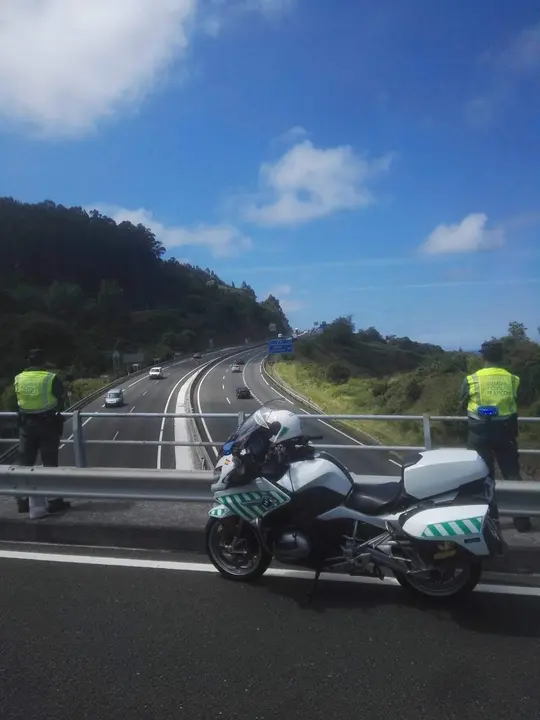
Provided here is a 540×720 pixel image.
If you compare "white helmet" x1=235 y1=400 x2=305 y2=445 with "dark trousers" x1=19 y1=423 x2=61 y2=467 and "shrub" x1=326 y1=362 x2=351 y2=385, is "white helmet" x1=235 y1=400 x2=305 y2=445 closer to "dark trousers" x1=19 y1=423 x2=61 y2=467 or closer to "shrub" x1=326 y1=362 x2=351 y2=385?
"dark trousers" x1=19 y1=423 x2=61 y2=467

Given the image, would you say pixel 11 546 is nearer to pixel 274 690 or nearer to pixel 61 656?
pixel 61 656

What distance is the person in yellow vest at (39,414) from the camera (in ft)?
22.1

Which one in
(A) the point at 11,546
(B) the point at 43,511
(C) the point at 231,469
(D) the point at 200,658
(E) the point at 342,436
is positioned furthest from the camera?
(E) the point at 342,436

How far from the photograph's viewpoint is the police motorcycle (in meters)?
4.32

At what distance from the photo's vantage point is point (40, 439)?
22.9ft

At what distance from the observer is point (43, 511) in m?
6.41

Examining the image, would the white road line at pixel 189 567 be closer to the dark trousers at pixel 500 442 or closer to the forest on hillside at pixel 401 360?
the dark trousers at pixel 500 442

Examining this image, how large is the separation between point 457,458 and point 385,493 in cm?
58

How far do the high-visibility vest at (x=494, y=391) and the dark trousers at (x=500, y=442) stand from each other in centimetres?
10

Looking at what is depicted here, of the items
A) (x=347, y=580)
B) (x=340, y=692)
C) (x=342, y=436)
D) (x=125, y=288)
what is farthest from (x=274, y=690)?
(x=125, y=288)

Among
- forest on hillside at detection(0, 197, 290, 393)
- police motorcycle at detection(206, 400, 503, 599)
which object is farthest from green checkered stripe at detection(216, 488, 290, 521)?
forest on hillside at detection(0, 197, 290, 393)

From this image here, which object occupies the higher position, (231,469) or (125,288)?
(125,288)

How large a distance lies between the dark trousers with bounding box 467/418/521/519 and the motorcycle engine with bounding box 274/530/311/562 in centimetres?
224

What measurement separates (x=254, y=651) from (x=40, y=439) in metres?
4.02
